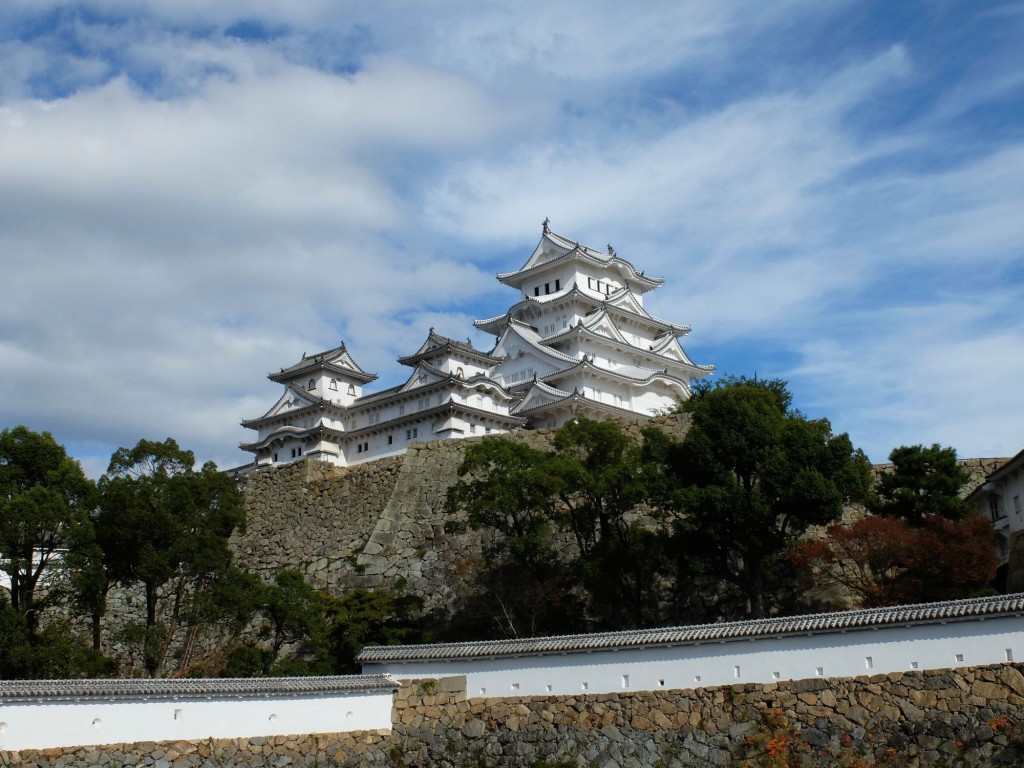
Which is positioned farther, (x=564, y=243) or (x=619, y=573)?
(x=564, y=243)

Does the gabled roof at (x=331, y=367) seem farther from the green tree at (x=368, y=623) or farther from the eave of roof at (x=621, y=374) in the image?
the green tree at (x=368, y=623)

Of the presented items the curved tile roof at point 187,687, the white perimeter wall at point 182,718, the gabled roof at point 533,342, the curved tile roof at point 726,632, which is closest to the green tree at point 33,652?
the curved tile roof at point 187,687

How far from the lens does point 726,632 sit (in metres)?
17.6

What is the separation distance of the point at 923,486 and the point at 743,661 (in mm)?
8803

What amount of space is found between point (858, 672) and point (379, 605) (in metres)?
11.2

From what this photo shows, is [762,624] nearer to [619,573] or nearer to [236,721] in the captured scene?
[619,573]

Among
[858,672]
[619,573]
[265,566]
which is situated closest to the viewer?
[858,672]

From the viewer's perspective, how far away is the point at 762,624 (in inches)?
690

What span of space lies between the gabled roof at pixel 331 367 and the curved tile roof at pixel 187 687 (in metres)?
25.4

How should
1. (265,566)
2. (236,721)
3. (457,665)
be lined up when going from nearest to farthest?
(236,721) → (457,665) → (265,566)

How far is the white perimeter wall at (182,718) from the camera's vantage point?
16.2 m

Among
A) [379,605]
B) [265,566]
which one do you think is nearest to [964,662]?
[379,605]

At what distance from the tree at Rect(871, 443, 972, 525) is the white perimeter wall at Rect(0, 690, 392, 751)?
11.5 m

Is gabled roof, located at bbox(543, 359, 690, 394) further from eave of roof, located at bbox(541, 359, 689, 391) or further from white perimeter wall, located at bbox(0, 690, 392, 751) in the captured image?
white perimeter wall, located at bbox(0, 690, 392, 751)
